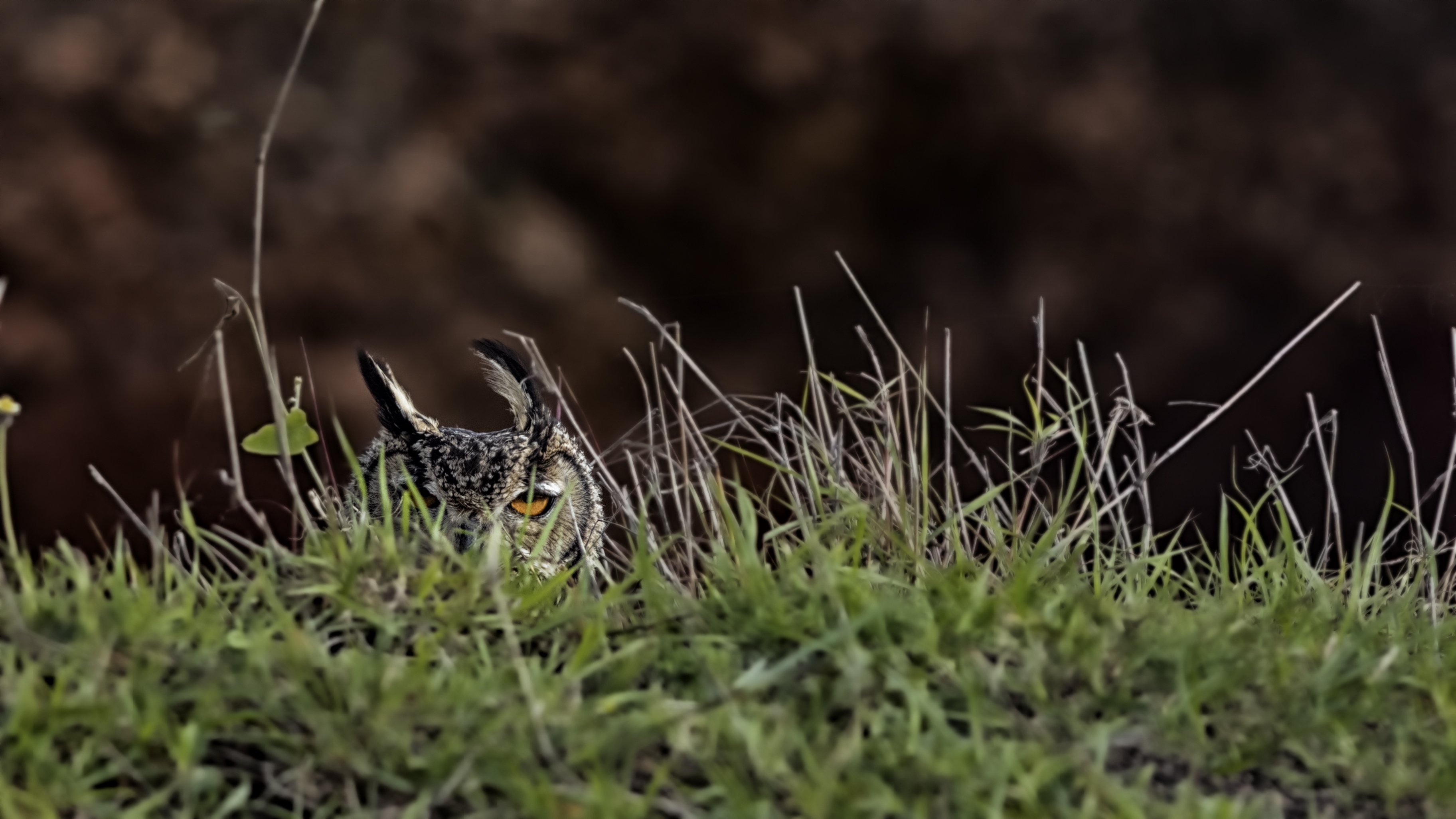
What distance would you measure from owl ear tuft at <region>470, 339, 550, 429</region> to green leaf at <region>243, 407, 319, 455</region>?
0.65 m

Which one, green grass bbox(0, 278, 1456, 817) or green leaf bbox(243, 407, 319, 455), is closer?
green grass bbox(0, 278, 1456, 817)

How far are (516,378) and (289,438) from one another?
69cm

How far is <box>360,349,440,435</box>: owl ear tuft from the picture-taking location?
2.31m

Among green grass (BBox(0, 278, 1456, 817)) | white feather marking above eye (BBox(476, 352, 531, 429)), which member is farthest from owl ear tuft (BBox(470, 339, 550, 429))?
green grass (BBox(0, 278, 1456, 817))

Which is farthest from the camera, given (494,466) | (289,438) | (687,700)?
(494,466)

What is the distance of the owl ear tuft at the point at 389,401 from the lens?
7.57ft

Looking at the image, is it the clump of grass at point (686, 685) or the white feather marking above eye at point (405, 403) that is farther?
the white feather marking above eye at point (405, 403)

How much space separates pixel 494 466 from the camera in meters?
2.24

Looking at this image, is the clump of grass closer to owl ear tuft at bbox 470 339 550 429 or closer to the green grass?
the green grass

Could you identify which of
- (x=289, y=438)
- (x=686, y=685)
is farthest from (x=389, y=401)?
(x=686, y=685)

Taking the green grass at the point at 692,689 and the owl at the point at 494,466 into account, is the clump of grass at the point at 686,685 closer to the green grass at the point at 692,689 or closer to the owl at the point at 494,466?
the green grass at the point at 692,689

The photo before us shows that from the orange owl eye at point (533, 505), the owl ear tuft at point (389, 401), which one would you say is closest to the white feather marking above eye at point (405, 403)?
the owl ear tuft at point (389, 401)

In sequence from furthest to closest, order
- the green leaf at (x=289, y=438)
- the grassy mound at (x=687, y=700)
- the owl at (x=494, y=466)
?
the owl at (x=494, y=466) → the green leaf at (x=289, y=438) → the grassy mound at (x=687, y=700)

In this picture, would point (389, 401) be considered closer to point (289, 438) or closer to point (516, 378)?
point (516, 378)
